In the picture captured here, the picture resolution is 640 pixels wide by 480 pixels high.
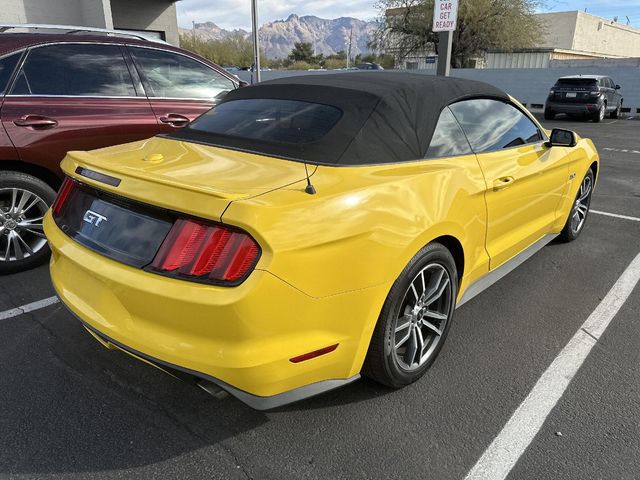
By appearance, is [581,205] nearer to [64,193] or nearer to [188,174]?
[188,174]

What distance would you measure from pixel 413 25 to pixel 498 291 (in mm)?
33241

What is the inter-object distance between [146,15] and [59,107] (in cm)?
1662

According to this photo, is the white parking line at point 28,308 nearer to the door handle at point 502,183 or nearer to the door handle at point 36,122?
the door handle at point 36,122

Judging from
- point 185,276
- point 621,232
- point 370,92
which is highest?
A: point 370,92

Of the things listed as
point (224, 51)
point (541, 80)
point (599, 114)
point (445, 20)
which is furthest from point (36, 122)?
point (224, 51)

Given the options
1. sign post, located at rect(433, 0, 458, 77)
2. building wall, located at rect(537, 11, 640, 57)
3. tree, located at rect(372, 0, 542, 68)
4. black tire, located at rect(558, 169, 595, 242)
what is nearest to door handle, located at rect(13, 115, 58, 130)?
black tire, located at rect(558, 169, 595, 242)

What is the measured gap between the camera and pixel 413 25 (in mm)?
33375

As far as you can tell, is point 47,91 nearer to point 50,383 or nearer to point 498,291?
point 50,383

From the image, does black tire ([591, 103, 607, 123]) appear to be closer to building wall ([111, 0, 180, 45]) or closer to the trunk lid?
building wall ([111, 0, 180, 45])

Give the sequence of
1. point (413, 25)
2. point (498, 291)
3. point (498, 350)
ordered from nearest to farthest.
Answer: point (498, 350)
point (498, 291)
point (413, 25)

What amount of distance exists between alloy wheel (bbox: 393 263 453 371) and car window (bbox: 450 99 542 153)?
91 cm

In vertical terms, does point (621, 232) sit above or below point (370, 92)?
below

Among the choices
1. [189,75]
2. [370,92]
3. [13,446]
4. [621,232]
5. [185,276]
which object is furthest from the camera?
[621,232]

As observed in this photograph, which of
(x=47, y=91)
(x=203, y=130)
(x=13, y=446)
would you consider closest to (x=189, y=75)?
(x=47, y=91)
